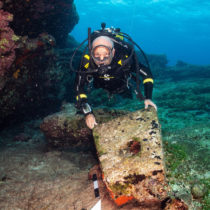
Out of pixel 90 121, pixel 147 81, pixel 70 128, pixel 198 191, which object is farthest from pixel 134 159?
pixel 70 128

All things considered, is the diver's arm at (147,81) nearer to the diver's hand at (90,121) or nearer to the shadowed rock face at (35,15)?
the diver's hand at (90,121)

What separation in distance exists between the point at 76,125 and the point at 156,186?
335 cm

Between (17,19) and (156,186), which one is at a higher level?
(17,19)

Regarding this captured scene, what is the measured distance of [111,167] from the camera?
8.38ft

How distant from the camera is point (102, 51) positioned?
3.93 meters

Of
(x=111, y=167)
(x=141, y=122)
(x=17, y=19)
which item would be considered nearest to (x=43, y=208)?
(x=111, y=167)

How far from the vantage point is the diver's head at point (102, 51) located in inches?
155

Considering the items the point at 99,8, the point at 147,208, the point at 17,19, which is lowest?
the point at 147,208

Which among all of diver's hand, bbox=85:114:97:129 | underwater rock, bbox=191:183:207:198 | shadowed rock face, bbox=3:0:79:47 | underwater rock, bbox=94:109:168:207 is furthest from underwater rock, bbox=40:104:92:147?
shadowed rock face, bbox=3:0:79:47

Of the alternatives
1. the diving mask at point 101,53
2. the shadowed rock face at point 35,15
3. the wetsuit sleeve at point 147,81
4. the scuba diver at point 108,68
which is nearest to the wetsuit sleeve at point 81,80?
the scuba diver at point 108,68

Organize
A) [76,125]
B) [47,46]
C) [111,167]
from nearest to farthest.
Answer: [111,167] < [76,125] < [47,46]

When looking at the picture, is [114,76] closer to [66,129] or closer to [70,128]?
[70,128]

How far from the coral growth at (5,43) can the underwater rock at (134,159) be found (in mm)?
3558

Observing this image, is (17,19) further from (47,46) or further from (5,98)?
(5,98)
